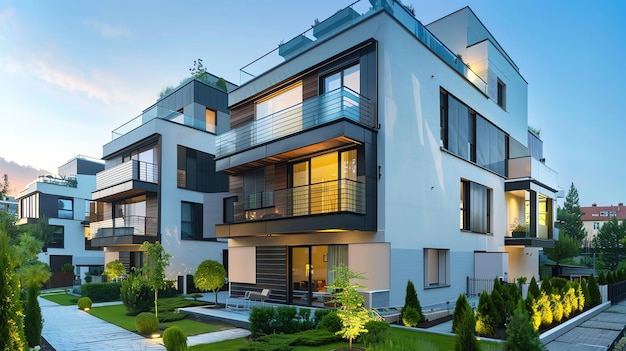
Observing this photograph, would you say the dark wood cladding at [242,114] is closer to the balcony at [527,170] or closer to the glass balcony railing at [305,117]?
the glass balcony railing at [305,117]

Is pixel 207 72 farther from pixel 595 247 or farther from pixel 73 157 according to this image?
pixel 595 247

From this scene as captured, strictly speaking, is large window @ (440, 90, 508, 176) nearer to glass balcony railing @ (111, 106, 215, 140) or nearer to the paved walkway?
the paved walkway

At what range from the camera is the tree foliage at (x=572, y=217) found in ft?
198

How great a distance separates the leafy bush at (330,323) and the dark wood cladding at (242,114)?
36.1ft

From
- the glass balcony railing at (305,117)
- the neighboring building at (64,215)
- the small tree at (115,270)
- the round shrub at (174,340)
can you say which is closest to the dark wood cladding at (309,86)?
the glass balcony railing at (305,117)

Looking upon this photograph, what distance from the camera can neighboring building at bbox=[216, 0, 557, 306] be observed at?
13.7 m

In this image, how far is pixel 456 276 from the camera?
1719 centimetres

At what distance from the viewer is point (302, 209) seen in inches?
585

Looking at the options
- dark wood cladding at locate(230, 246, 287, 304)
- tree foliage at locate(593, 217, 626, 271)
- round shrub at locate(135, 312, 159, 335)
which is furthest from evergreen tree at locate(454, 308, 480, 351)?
tree foliage at locate(593, 217, 626, 271)

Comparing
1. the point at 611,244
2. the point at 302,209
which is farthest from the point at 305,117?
the point at 611,244

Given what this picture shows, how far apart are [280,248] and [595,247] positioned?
48835 millimetres

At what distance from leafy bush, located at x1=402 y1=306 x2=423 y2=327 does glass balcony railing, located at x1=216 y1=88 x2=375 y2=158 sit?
6.08 metres

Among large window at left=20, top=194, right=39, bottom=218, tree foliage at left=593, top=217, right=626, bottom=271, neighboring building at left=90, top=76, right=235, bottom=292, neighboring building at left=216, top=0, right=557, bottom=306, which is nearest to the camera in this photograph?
neighboring building at left=216, top=0, right=557, bottom=306

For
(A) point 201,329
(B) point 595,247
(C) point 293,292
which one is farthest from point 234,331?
(B) point 595,247
